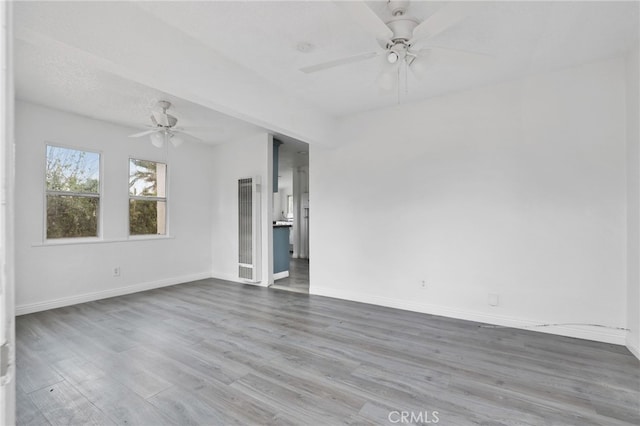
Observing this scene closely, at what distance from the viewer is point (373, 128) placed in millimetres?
4230

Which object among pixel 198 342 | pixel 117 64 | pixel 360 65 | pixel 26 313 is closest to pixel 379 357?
pixel 198 342

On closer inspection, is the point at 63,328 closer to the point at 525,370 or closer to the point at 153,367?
the point at 153,367

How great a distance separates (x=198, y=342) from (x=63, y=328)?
163 cm

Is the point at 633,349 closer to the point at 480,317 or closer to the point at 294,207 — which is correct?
the point at 480,317

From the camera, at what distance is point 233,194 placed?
573 centimetres

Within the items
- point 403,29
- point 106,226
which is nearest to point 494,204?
point 403,29

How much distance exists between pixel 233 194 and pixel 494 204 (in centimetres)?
424

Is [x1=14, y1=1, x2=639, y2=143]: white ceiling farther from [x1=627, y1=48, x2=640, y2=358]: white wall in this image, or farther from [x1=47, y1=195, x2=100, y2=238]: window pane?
[x1=47, y1=195, x2=100, y2=238]: window pane

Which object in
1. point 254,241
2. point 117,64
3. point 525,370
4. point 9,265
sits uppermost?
point 117,64

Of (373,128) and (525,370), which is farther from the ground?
(373,128)

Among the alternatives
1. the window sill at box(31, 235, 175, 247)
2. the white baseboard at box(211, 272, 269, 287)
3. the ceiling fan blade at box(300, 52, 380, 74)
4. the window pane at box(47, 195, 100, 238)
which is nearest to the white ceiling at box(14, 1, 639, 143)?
the ceiling fan blade at box(300, 52, 380, 74)

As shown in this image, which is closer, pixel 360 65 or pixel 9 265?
pixel 9 265

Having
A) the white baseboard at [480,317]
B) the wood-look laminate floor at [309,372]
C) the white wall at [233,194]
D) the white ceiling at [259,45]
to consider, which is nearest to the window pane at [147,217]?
the white wall at [233,194]

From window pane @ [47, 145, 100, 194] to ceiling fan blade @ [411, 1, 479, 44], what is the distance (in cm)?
467
